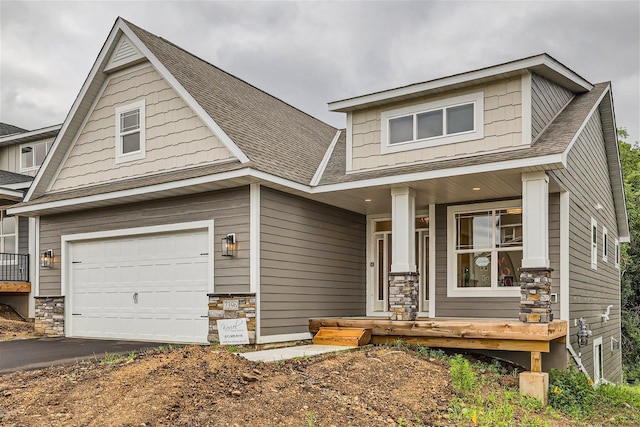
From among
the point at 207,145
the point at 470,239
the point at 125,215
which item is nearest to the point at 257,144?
the point at 207,145

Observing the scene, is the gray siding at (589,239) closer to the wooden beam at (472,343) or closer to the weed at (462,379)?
the wooden beam at (472,343)

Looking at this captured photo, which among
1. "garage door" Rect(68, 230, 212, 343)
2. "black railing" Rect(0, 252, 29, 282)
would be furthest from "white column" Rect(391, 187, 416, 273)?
"black railing" Rect(0, 252, 29, 282)

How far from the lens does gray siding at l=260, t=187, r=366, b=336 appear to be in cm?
1055

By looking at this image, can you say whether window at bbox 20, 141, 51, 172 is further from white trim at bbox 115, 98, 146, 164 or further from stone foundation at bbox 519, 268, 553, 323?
stone foundation at bbox 519, 268, 553, 323

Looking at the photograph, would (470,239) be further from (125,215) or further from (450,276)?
(125,215)

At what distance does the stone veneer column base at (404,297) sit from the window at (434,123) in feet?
7.82

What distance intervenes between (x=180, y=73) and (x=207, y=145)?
1675 mm

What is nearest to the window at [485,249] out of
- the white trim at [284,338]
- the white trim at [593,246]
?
the white trim at [593,246]

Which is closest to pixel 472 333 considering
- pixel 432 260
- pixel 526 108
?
pixel 432 260

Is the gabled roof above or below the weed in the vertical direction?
above

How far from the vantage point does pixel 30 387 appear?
657 centimetres

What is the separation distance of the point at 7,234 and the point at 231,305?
9.56 m

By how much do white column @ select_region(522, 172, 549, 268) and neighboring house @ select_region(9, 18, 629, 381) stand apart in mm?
22

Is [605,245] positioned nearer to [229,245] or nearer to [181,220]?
[229,245]
